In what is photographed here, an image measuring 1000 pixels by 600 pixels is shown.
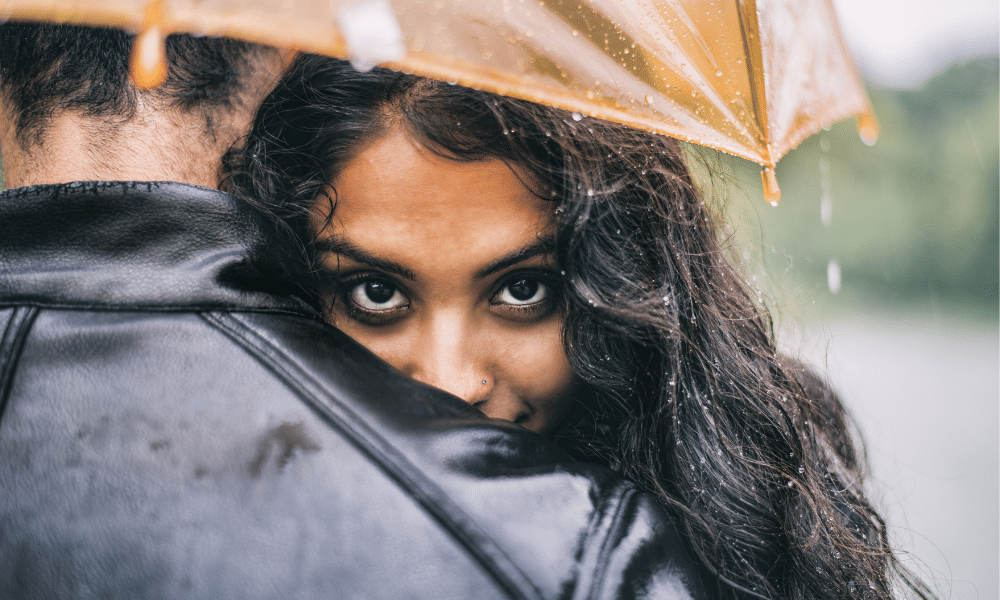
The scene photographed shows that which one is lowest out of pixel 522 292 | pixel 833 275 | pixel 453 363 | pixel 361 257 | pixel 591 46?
pixel 833 275

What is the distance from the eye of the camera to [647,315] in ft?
4.79

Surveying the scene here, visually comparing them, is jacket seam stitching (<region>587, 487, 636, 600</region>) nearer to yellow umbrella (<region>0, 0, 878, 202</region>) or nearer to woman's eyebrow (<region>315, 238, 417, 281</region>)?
yellow umbrella (<region>0, 0, 878, 202</region>)

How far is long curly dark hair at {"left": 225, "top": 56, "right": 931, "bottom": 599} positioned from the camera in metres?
1.37

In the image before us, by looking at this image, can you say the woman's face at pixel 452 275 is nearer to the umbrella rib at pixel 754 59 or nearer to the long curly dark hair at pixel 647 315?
the long curly dark hair at pixel 647 315

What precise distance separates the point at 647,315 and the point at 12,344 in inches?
44.7

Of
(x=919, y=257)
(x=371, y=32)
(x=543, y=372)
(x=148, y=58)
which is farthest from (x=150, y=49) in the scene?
(x=919, y=257)

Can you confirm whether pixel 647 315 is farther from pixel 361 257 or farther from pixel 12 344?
pixel 12 344

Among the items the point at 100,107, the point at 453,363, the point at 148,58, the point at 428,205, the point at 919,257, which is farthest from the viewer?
the point at 919,257

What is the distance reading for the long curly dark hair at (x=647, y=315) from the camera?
1.37 metres

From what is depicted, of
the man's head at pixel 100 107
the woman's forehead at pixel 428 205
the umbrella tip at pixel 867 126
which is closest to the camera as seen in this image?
the man's head at pixel 100 107

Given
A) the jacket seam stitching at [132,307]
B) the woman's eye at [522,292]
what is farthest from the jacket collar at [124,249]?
the woman's eye at [522,292]

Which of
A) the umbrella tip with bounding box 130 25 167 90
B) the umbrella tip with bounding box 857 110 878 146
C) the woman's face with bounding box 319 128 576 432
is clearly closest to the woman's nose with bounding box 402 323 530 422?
the woman's face with bounding box 319 128 576 432

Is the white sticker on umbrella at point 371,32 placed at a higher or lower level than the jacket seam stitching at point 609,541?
higher

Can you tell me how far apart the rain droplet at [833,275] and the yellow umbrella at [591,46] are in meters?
18.4
